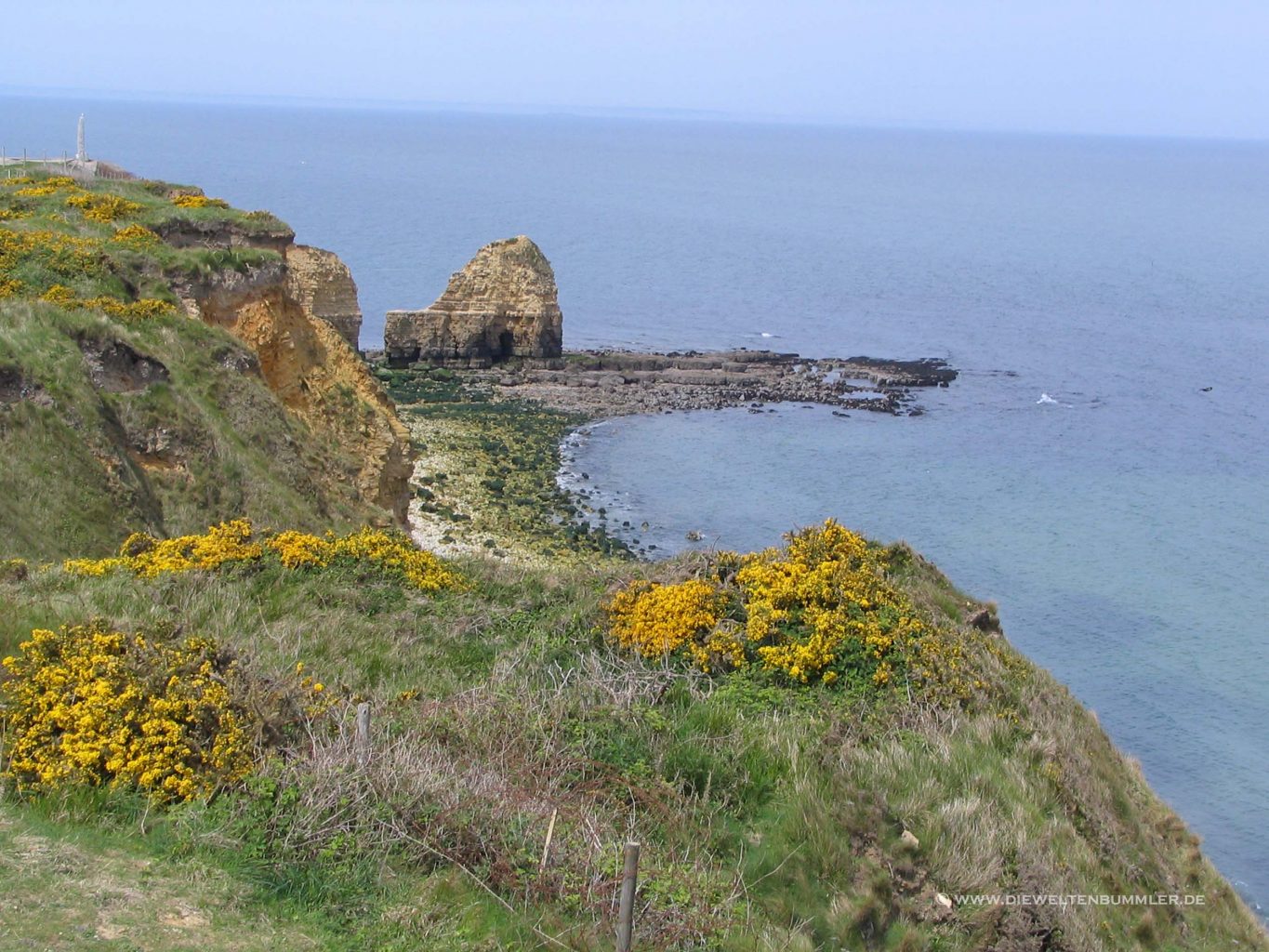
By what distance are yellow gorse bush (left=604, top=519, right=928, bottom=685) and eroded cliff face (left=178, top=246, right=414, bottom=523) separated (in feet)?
44.5

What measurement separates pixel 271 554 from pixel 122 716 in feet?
16.4

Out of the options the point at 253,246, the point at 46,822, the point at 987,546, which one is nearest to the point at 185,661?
the point at 46,822

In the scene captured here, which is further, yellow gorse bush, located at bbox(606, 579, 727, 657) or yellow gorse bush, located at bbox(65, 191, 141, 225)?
yellow gorse bush, located at bbox(65, 191, 141, 225)

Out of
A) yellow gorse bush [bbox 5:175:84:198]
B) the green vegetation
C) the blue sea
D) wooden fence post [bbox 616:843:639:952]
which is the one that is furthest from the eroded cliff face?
wooden fence post [bbox 616:843:639:952]

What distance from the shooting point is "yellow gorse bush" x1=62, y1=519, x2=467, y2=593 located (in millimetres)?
12742

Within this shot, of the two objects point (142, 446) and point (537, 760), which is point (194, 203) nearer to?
point (142, 446)

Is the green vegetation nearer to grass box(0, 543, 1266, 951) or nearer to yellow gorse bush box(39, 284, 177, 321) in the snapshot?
grass box(0, 543, 1266, 951)

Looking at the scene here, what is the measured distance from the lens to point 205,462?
66.4 ft

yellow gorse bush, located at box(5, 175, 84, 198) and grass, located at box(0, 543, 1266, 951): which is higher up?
yellow gorse bush, located at box(5, 175, 84, 198)

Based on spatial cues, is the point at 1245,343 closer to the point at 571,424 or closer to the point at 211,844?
the point at 571,424

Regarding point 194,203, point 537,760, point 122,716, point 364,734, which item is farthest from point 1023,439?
point 122,716

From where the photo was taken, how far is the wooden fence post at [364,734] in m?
8.21

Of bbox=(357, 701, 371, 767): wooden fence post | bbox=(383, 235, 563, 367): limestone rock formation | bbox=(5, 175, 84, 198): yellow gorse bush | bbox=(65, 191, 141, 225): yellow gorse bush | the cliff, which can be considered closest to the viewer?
bbox=(357, 701, 371, 767): wooden fence post

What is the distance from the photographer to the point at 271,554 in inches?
519
